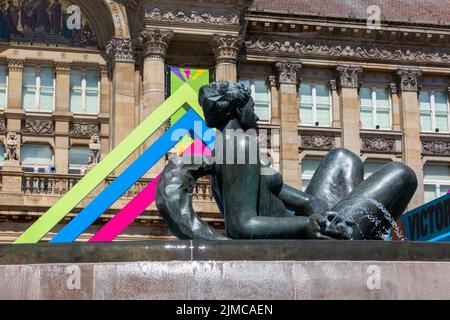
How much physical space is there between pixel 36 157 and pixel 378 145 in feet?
39.9

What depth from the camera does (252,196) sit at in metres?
7.59

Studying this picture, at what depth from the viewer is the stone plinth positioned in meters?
5.83

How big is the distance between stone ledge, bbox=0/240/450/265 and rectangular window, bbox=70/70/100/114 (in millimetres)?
27376

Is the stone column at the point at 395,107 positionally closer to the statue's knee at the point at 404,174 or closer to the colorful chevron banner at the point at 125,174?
the colorful chevron banner at the point at 125,174

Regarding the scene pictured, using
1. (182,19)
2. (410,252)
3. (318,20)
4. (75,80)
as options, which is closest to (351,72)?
(318,20)

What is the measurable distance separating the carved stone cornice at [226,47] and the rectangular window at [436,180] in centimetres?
853

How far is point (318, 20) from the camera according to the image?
35.0 metres

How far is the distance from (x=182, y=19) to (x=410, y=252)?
2672 cm

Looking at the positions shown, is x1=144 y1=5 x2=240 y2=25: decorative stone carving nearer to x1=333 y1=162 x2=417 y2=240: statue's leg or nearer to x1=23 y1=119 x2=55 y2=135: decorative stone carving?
x1=23 y1=119 x2=55 y2=135: decorative stone carving

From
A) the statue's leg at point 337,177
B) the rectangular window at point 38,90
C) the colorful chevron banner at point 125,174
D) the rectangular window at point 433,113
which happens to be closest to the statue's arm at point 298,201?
the statue's leg at point 337,177

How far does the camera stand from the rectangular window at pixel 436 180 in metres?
35.3

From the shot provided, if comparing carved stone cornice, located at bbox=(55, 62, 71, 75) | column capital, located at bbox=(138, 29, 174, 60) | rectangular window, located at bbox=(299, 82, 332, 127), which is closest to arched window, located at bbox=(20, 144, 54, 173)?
carved stone cornice, located at bbox=(55, 62, 71, 75)

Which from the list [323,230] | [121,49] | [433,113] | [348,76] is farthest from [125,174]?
[433,113]
